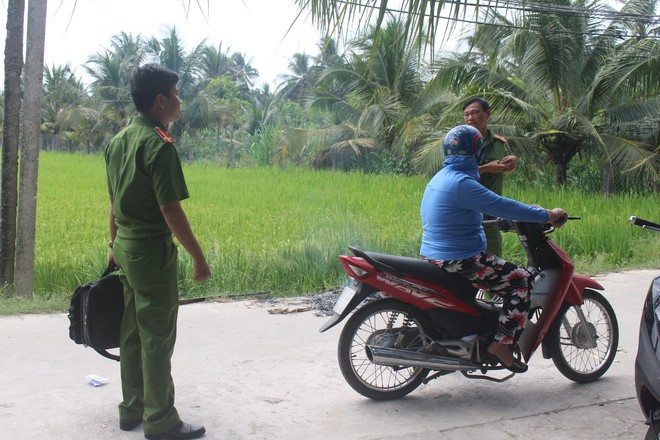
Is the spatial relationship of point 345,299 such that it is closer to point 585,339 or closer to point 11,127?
point 585,339

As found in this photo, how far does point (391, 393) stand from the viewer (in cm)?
378

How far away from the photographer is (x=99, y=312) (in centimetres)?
321

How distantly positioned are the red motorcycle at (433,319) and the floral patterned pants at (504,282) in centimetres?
9

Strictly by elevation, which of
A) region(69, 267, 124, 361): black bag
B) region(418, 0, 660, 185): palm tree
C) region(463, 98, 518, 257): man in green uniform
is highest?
region(418, 0, 660, 185): palm tree

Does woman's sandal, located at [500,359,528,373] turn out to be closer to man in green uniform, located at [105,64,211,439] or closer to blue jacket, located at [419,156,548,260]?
blue jacket, located at [419,156,548,260]

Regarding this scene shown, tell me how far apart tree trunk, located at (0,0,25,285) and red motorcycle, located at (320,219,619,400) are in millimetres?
3259

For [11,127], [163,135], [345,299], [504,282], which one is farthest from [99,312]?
[11,127]

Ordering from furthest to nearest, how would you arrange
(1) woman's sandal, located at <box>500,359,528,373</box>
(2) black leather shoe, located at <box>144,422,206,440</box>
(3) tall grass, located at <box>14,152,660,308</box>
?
(3) tall grass, located at <box>14,152,660,308</box>, (1) woman's sandal, located at <box>500,359,528,373</box>, (2) black leather shoe, located at <box>144,422,206,440</box>

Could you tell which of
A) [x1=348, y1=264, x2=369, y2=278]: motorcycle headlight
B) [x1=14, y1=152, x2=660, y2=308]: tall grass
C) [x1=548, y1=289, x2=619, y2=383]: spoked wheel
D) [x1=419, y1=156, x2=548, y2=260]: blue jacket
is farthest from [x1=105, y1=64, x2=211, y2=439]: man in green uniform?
[x1=14, y1=152, x2=660, y2=308]: tall grass

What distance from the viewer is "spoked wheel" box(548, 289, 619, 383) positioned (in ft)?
13.2

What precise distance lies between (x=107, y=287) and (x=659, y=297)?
2.35 metres

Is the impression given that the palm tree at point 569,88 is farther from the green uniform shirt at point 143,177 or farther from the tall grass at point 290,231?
the green uniform shirt at point 143,177

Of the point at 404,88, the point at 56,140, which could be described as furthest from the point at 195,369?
the point at 56,140

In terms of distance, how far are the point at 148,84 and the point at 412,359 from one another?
189cm
